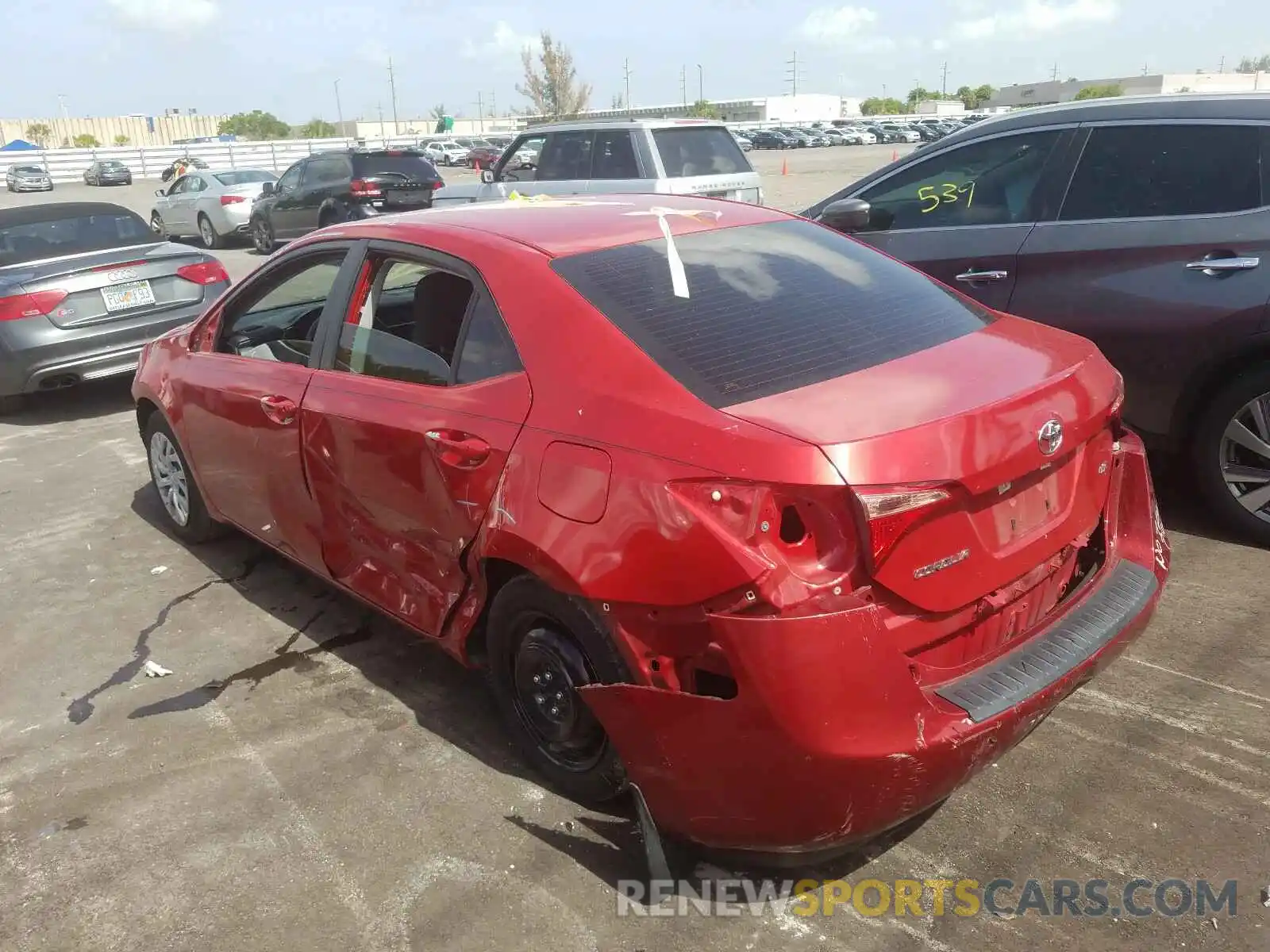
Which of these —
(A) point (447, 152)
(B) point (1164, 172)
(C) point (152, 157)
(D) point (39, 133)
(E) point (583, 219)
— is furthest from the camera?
(D) point (39, 133)

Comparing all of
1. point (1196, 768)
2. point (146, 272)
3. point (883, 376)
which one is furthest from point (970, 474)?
point (146, 272)

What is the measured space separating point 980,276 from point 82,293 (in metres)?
6.27

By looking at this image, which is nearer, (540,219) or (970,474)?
(970,474)

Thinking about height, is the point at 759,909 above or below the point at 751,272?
below

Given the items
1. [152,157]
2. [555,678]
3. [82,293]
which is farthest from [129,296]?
[152,157]

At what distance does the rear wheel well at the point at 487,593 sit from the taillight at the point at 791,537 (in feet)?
2.60

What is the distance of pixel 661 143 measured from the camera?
37.1ft

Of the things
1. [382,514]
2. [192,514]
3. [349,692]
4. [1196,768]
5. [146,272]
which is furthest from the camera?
[146,272]

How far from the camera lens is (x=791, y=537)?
2277mm

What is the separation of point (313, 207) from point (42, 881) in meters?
14.8

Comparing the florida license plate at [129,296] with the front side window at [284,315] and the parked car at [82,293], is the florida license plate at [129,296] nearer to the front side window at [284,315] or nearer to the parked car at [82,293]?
the parked car at [82,293]

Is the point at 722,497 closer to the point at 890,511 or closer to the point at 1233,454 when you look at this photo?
the point at 890,511

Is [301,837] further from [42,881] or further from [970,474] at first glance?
[970,474]

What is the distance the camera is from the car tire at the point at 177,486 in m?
4.98
